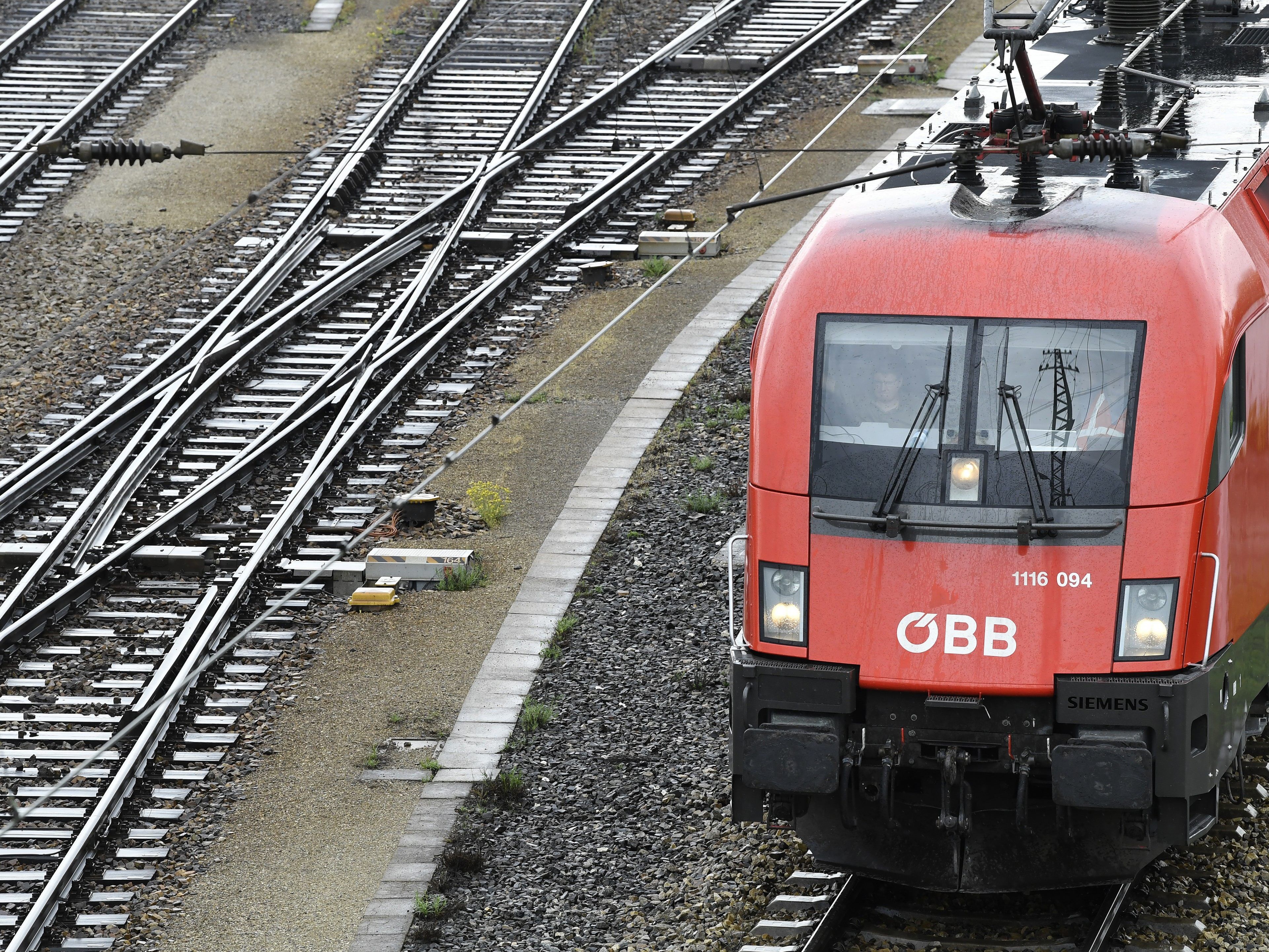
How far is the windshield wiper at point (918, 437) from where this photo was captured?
934cm

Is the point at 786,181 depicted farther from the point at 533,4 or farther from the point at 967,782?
the point at 967,782

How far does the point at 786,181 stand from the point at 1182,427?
1448cm

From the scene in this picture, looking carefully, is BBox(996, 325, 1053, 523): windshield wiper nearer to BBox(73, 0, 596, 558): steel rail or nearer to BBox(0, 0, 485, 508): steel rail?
BBox(73, 0, 596, 558): steel rail

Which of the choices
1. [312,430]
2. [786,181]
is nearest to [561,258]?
[786,181]

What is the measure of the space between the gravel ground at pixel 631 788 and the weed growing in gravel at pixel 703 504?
0.02m

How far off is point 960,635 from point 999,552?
0.43 m

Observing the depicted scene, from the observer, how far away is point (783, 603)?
9.55m

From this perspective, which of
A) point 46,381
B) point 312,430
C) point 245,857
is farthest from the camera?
point 46,381

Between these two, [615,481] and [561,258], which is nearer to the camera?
[615,481]

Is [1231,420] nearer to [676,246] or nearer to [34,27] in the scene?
[676,246]

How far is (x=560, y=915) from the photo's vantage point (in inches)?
422

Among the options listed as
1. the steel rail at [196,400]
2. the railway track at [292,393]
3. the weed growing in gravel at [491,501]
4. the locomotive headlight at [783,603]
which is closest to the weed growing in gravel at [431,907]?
the railway track at [292,393]

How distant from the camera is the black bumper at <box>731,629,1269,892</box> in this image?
29.4 feet

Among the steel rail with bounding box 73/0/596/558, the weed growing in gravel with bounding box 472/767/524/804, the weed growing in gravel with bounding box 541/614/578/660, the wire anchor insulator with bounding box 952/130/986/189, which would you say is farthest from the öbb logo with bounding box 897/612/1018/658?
the steel rail with bounding box 73/0/596/558
